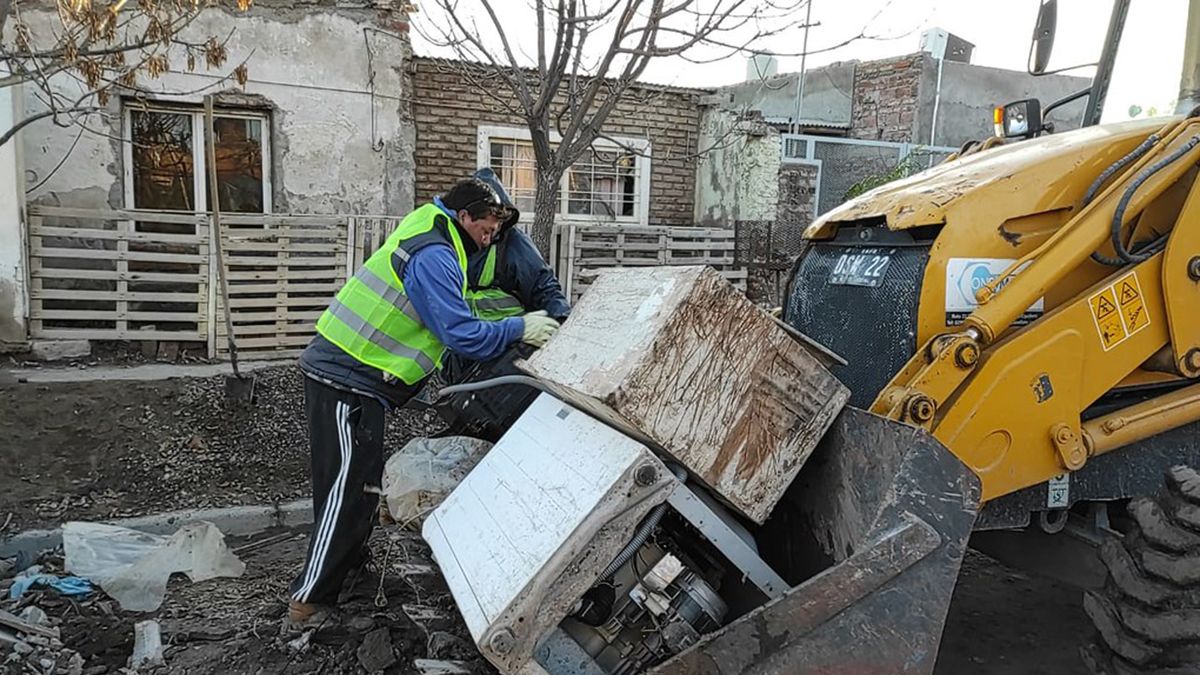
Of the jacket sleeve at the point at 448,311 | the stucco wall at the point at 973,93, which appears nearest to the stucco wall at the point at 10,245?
the jacket sleeve at the point at 448,311

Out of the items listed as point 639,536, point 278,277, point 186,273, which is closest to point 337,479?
point 639,536

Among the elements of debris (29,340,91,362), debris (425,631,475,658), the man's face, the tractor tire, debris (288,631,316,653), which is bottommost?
debris (288,631,316,653)

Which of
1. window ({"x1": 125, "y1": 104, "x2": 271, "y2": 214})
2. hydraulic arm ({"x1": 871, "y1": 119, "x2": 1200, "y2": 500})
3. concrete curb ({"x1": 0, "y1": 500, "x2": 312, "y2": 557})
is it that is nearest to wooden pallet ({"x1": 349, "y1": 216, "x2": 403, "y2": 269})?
window ({"x1": 125, "y1": 104, "x2": 271, "y2": 214})

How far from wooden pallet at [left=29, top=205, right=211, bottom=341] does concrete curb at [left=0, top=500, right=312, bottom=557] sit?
336 cm

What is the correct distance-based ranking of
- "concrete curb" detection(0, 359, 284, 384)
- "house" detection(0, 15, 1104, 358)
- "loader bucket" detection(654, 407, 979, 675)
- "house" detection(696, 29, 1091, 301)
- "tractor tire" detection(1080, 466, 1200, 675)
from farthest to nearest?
"house" detection(696, 29, 1091, 301) < "house" detection(0, 15, 1104, 358) < "concrete curb" detection(0, 359, 284, 384) < "tractor tire" detection(1080, 466, 1200, 675) < "loader bucket" detection(654, 407, 979, 675)

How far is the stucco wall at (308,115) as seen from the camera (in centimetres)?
871

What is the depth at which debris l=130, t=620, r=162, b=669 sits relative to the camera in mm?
3453

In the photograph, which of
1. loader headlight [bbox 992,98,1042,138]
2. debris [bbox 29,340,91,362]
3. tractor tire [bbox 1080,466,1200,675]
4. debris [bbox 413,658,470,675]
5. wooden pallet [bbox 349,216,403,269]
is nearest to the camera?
tractor tire [bbox 1080,466,1200,675]

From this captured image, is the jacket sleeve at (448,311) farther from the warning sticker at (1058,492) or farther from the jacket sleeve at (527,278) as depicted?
the warning sticker at (1058,492)

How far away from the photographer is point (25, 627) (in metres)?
3.55

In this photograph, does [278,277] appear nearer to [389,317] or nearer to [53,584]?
[53,584]

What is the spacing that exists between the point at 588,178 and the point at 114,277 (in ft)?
18.0

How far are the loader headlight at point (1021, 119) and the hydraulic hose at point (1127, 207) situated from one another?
0.87 metres

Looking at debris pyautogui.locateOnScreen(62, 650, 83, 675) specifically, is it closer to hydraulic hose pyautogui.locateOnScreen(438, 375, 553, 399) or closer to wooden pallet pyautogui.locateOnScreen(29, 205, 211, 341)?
hydraulic hose pyautogui.locateOnScreen(438, 375, 553, 399)
